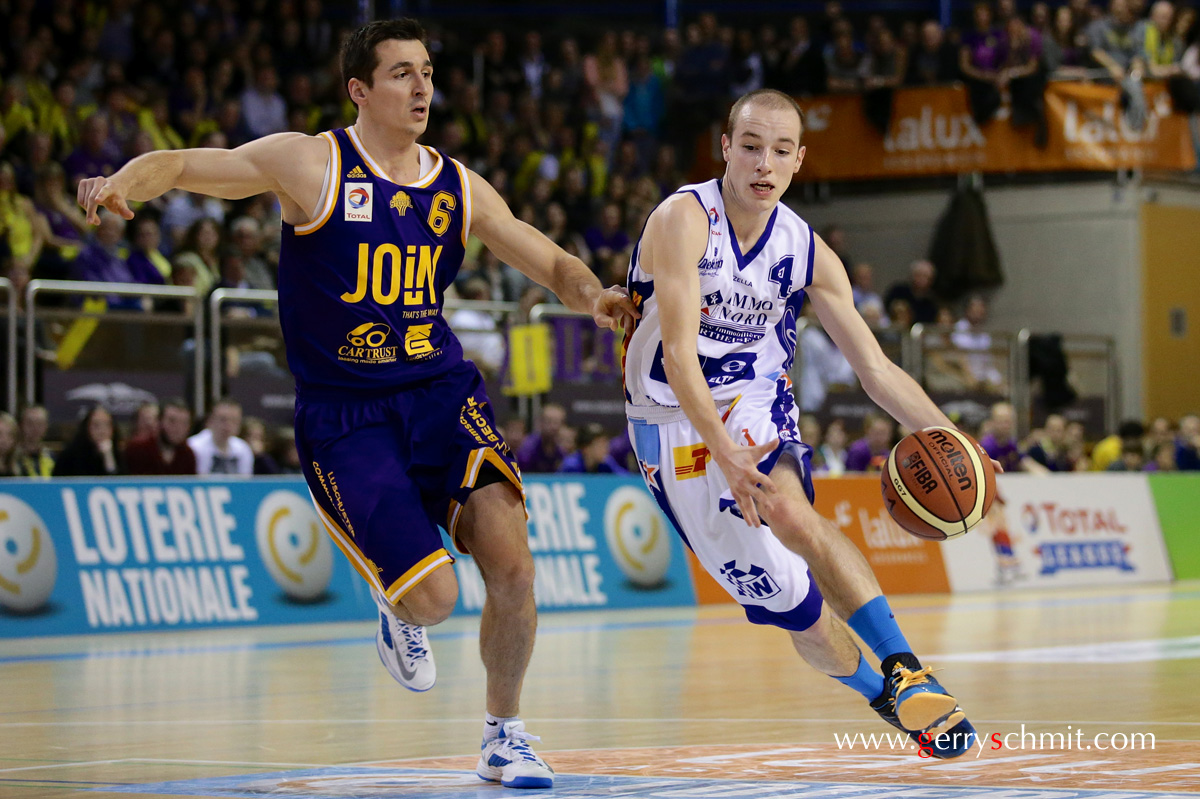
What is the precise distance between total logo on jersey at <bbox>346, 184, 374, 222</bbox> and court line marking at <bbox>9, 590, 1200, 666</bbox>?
622 cm

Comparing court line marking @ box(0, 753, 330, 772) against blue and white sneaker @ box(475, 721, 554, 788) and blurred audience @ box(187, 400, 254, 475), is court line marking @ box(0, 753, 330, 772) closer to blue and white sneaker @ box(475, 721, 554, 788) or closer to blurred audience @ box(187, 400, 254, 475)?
blue and white sneaker @ box(475, 721, 554, 788)

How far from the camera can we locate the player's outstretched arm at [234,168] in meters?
5.55

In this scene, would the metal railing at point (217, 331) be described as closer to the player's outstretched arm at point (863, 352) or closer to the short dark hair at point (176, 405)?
the short dark hair at point (176, 405)

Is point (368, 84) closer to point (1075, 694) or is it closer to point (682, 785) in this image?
point (682, 785)

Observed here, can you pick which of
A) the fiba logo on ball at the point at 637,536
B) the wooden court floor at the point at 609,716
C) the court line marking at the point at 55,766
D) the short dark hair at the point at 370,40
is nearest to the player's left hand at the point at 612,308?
the short dark hair at the point at 370,40

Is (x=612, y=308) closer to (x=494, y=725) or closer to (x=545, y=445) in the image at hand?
(x=494, y=725)

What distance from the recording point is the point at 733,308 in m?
6.04

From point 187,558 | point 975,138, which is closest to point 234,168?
point 187,558

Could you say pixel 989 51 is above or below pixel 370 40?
above

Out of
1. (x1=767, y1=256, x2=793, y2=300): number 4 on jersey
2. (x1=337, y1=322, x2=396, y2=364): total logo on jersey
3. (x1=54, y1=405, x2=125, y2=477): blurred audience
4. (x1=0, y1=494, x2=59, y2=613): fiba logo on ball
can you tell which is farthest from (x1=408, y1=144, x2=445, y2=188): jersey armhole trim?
(x1=54, y1=405, x2=125, y2=477): blurred audience

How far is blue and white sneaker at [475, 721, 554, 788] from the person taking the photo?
5.46 meters

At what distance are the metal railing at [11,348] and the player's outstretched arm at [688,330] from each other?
9.31 m

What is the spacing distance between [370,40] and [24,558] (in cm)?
779

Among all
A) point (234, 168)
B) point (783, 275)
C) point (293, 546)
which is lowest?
point (293, 546)
